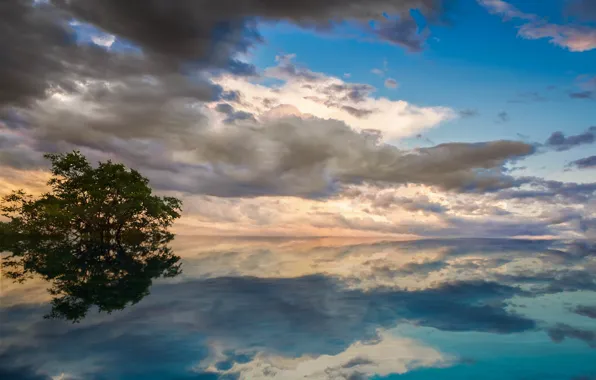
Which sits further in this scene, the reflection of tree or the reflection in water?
the reflection of tree

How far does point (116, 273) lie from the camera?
31.3 meters

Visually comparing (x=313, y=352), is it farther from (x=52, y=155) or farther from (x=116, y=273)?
(x=52, y=155)

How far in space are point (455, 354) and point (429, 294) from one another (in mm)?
11739

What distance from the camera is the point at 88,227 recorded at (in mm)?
56469

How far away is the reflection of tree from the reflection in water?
8747mm

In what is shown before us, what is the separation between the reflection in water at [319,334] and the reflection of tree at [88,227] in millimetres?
8747

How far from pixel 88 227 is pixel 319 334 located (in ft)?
171

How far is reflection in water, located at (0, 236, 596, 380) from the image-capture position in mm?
12055

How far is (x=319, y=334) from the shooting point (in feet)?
52.5

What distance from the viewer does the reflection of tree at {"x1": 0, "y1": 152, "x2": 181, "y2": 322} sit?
3566 cm

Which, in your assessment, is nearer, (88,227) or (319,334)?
(319,334)

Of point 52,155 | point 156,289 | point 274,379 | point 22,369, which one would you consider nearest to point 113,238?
point 52,155

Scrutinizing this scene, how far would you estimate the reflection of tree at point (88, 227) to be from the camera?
35656 millimetres

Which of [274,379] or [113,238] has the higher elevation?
[113,238]
